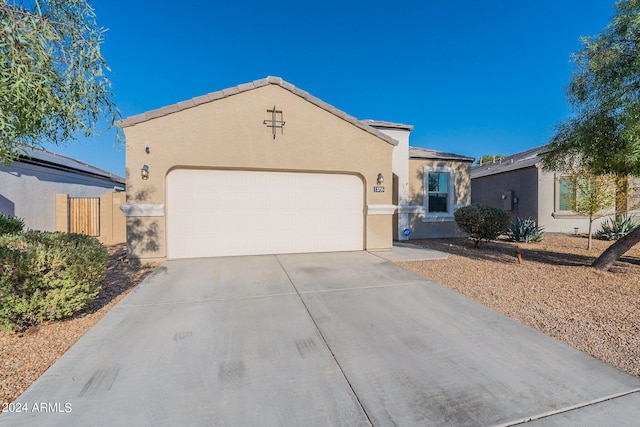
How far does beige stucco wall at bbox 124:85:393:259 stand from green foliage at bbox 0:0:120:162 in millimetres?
3102

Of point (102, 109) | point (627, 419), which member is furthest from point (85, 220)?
point (627, 419)

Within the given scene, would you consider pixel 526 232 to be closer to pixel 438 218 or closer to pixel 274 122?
pixel 438 218

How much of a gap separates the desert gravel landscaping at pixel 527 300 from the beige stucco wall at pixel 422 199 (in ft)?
9.95

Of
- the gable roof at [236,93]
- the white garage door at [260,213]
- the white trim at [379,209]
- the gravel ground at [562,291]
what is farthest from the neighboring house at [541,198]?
the white garage door at [260,213]

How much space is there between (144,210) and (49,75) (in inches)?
174

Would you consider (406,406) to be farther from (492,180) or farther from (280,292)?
(492,180)

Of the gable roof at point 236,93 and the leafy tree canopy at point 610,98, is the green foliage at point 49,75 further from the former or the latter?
the leafy tree canopy at point 610,98

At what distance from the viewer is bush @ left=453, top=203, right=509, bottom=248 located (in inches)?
363

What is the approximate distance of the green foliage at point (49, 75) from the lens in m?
2.75

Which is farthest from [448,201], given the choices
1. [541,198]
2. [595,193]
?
[541,198]

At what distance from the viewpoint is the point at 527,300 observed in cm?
465

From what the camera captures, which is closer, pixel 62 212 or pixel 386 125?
pixel 386 125

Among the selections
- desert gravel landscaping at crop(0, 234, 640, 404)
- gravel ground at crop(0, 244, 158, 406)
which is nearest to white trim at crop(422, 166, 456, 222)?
desert gravel landscaping at crop(0, 234, 640, 404)

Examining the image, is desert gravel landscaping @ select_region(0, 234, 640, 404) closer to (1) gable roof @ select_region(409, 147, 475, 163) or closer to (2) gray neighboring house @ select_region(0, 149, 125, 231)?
(1) gable roof @ select_region(409, 147, 475, 163)
